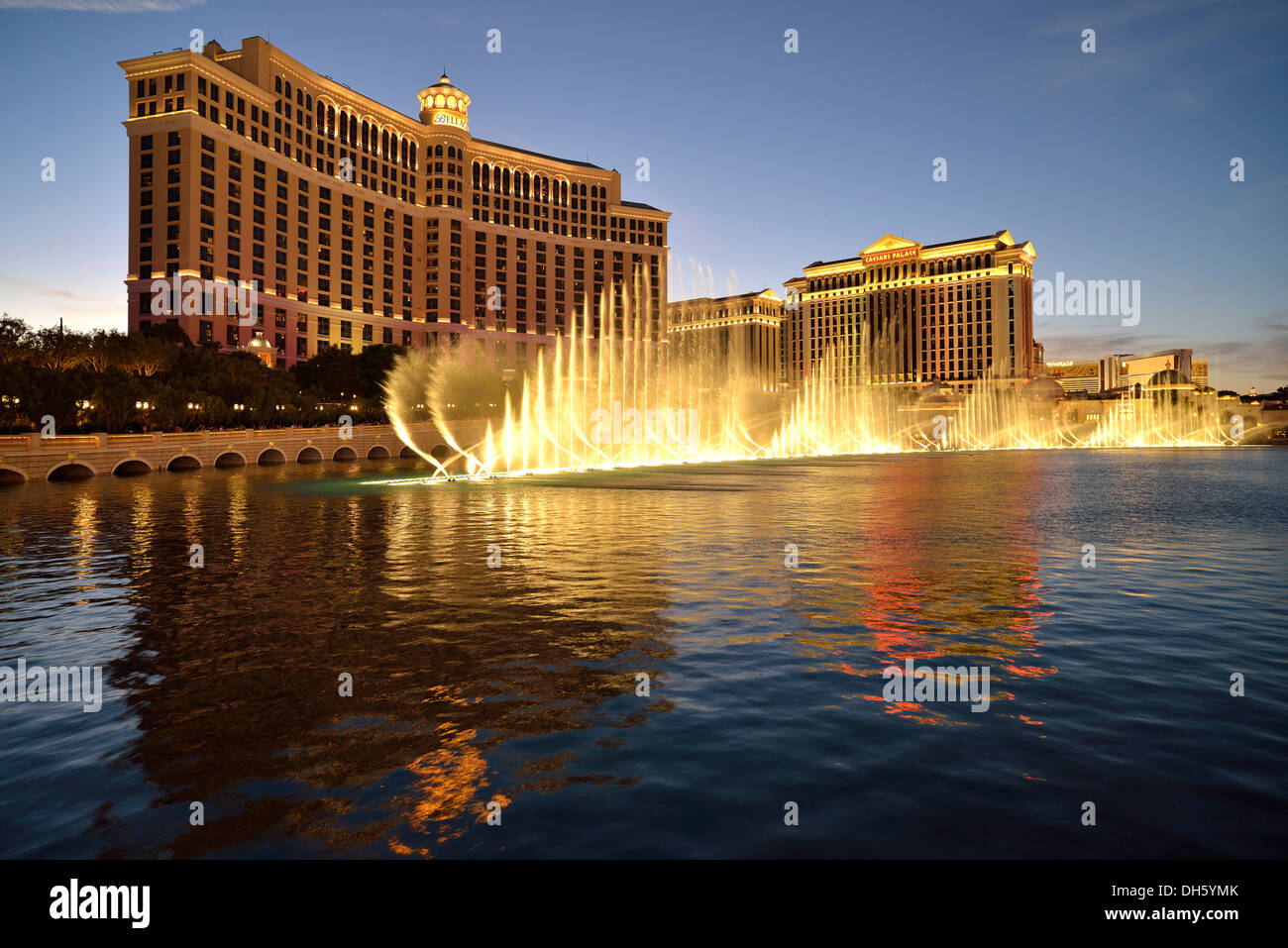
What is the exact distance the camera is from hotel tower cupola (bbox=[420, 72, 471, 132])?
159m

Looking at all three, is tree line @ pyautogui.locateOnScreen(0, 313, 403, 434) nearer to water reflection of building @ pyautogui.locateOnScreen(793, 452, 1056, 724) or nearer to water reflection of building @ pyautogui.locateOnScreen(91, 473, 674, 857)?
water reflection of building @ pyautogui.locateOnScreen(91, 473, 674, 857)

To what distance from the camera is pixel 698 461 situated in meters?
74.4

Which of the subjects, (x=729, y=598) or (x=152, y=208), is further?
(x=152, y=208)

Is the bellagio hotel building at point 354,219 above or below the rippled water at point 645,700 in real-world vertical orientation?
above

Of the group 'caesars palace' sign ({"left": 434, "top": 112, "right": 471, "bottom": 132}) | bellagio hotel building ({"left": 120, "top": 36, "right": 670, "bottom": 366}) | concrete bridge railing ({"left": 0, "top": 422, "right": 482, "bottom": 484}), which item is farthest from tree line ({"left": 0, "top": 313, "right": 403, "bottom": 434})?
'caesars palace' sign ({"left": 434, "top": 112, "right": 471, "bottom": 132})

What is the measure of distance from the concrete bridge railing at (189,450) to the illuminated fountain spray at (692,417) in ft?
10.7

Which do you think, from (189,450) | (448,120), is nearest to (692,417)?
(189,450)

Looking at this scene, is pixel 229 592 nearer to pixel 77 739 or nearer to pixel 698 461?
pixel 77 739

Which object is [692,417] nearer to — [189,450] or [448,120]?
[189,450]

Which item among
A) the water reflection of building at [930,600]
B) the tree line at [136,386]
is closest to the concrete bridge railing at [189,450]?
the tree line at [136,386]

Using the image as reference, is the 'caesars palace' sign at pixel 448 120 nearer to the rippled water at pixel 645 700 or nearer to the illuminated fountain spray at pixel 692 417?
the illuminated fountain spray at pixel 692 417

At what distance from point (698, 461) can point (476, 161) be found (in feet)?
389

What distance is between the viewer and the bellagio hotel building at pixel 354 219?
110 metres
